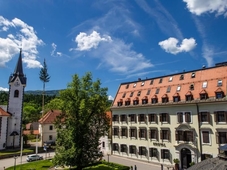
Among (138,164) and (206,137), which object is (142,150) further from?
(206,137)

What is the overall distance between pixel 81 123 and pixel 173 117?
15.1 metres

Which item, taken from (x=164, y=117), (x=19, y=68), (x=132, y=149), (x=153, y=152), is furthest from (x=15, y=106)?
→ (x=164, y=117)

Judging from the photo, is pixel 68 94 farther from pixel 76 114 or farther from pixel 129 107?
pixel 129 107

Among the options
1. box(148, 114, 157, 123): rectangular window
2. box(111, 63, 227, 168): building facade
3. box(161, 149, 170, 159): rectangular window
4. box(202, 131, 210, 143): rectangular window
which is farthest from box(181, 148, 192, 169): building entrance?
box(148, 114, 157, 123): rectangular window

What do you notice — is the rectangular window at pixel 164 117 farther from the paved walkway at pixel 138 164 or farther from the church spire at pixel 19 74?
the church spire at pixel 19 74

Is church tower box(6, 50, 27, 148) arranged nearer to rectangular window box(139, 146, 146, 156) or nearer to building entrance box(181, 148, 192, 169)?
rectangular window box(139, 146, 146, 156)

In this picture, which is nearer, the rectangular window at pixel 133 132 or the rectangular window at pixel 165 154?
the rectangular window at pixel 165 154

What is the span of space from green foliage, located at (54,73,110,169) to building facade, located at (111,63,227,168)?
9.82 metres

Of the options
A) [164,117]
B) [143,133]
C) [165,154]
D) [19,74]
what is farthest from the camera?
[19,74]

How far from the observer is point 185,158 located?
3027 centimetres

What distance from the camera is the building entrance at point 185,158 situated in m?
29.8

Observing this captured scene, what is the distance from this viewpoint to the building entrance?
1174 inches

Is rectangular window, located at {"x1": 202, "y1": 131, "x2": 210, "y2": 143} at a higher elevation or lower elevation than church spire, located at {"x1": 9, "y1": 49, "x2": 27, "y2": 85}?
lower

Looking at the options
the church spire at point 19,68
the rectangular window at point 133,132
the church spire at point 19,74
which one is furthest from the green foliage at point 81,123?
the church spire at point 19,68
